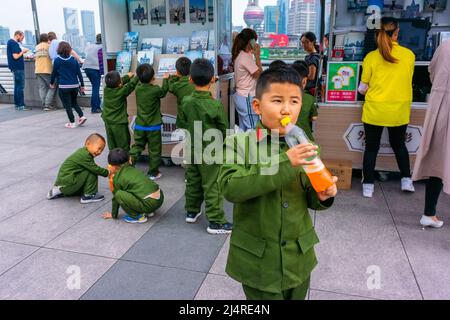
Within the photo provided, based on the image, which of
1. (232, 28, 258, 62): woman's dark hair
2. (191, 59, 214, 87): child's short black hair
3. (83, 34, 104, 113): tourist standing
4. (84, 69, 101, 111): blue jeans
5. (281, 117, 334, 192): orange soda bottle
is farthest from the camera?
(84, 69, 101, 111): blue jeans

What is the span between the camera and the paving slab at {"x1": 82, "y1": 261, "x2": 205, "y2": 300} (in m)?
2.59

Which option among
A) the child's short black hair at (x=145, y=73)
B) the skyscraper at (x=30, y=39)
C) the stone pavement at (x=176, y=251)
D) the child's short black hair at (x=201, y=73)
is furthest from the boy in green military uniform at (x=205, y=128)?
the skyscraper at (x=30, y=39)

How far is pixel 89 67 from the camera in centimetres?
920

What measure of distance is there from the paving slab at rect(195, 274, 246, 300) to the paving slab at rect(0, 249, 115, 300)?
2.59ft

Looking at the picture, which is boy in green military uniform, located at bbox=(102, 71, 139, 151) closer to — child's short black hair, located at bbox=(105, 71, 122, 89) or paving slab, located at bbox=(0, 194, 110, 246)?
child's short black hair, located at bbox=(105, 71, 122, 89)

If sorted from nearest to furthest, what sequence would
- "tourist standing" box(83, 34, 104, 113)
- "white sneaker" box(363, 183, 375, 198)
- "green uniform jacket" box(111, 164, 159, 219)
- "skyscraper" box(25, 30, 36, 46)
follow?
"green uniform jacket" box(111, 164, 159, 219) < "white sneaker" box(363, 183, 375, 198) < "tourist standing" box(83, 34, 104, 113) < "skyscraper" box(25, 30, 36, 46)

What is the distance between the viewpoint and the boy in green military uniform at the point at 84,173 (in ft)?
13.8

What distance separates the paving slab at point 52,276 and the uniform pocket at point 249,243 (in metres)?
1.46

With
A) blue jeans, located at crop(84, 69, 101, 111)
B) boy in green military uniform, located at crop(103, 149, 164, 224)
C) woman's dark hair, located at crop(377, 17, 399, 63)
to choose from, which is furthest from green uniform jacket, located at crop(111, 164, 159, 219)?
blue jeans, located at crop(84, 69, 101, 111)

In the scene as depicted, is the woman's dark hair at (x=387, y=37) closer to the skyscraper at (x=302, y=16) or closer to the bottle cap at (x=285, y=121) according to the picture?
the bottle cap at (x=285, y=121)

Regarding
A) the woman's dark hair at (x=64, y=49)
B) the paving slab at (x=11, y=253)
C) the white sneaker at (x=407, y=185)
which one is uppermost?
the woman's dark hair at (x=64, y=49)
